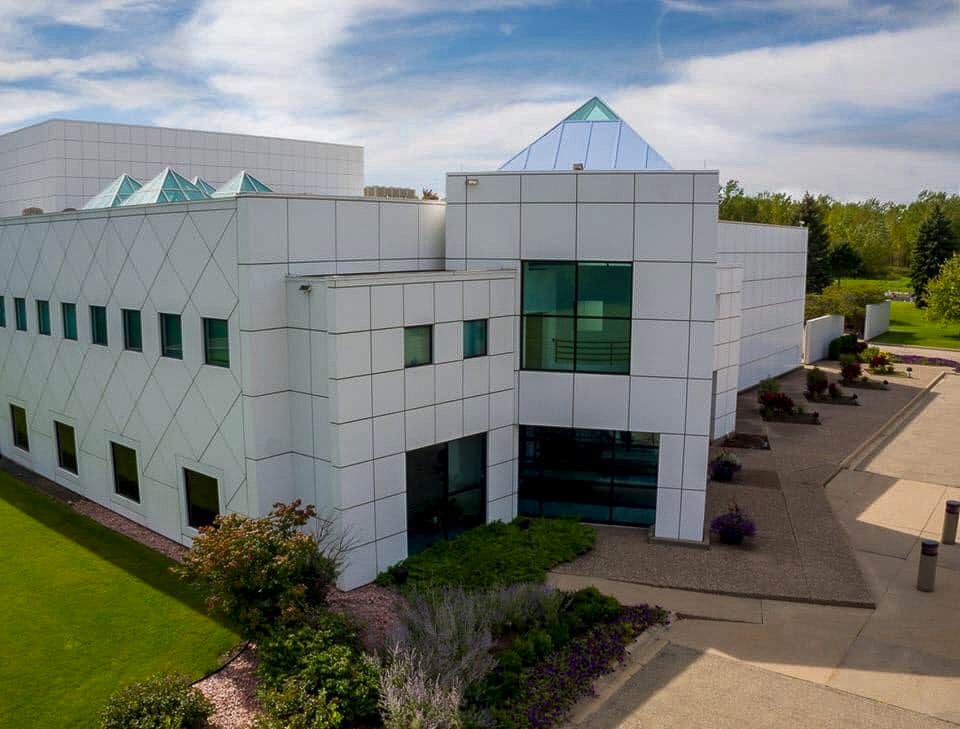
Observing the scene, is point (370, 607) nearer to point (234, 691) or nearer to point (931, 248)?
point (234, 691)

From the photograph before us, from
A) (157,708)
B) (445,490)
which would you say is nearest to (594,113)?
(445,490)

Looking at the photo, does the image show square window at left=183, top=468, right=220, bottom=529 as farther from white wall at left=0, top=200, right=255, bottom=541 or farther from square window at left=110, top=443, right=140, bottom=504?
square window at left=110, top=443, right=140, bottom=504

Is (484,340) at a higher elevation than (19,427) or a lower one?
higher

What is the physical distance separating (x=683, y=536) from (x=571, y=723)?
741 centimetres

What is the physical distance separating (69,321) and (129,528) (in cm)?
593

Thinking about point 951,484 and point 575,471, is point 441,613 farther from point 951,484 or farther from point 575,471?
point 951,484

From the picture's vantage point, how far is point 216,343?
52.1ft

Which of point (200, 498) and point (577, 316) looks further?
point (577, 316)

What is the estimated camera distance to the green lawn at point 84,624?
1180 cm

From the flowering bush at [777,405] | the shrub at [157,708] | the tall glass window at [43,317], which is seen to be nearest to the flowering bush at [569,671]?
the shrub at [157,708]

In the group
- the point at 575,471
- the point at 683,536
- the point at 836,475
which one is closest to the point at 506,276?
the point at 575,471

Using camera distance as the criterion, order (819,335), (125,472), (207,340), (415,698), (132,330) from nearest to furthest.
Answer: (415,698) → (207,340) → (132,330) → (125,472) → (819,335)

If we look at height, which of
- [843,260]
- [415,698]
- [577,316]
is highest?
[843,260]

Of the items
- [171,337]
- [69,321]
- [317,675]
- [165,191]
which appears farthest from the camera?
[165,191]
